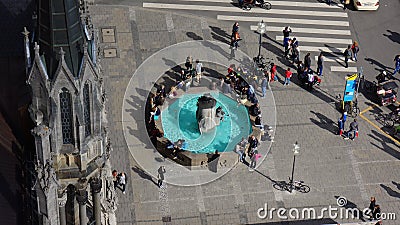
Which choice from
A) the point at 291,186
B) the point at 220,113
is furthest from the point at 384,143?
the point at 220,113

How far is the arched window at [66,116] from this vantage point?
4488 centimetres

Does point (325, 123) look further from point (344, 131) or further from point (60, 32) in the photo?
point (60, 32)

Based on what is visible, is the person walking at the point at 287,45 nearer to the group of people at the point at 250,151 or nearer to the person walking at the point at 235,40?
the person walking at the point at 235,40

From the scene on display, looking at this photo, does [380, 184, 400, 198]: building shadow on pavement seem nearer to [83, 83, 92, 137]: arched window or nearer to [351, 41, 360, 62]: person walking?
[351, 41, 360, 62]: person walking

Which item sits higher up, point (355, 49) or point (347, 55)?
point (355, 49)

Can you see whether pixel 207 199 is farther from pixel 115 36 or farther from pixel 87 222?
pixel 87 222

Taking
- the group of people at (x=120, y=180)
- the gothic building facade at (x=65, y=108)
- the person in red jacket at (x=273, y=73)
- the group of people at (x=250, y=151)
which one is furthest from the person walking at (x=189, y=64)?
the gothic building facade at (x=65, y=108)

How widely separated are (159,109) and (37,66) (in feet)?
119

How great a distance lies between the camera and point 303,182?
77375 millimetres

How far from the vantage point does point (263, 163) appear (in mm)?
78500

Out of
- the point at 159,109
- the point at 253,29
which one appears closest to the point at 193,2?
the point at 253,29

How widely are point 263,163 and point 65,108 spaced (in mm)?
35087

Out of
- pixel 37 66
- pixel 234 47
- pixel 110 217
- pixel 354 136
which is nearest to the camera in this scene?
pixel 37 66

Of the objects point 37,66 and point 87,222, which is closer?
point 37,66
